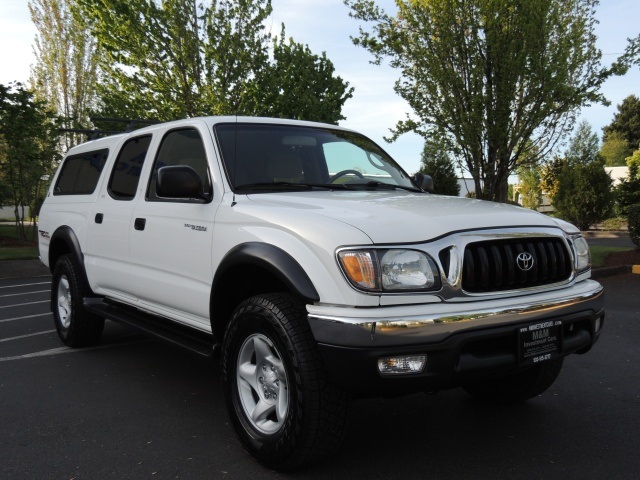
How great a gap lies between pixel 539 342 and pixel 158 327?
2.57 metres

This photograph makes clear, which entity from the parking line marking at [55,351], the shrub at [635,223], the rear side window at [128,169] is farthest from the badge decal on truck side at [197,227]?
the shrub at [635,223]

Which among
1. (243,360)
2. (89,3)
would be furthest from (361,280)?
(89,3)

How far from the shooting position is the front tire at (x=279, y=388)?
276cm

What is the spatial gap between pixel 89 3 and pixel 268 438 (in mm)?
17085

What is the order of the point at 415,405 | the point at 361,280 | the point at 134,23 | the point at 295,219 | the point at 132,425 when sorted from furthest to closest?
the point at 134,23
the point at 415,405
the point at 132,425
the point at 295,219
the point at 361,280

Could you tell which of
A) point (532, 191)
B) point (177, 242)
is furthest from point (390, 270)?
point (532, 191)

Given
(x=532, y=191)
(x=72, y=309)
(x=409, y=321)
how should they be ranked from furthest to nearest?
1. (x=532, y=191)
2. (x=72, y=309)
3. (x=409, y=321)

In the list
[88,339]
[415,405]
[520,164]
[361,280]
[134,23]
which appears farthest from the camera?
[134,23]

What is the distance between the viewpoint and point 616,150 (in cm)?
6731

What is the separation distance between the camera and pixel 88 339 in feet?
18.6

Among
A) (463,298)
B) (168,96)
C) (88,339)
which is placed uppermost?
(168,96)

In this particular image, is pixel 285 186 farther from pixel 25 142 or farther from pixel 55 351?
pixel 25 142

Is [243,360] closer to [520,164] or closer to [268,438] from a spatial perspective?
[268,438]

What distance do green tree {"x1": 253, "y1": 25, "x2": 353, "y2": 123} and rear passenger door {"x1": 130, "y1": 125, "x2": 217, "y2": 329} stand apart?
46.2 feet
